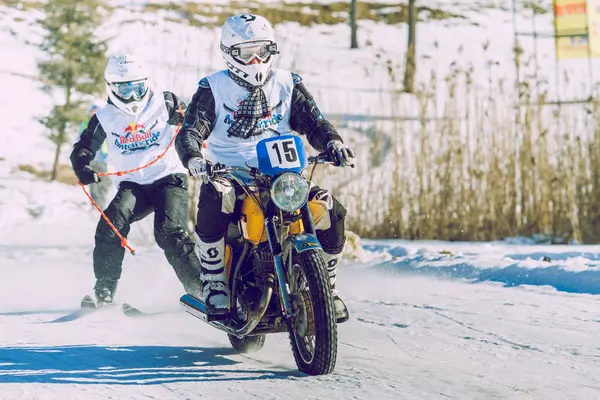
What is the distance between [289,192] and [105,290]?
10.2ft

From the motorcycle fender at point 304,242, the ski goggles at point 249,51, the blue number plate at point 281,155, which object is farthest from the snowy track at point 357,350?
the ski goggles at point 249,51

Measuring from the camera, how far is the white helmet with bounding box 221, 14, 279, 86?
591 cm

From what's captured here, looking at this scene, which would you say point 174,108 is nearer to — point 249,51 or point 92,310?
point 92,310

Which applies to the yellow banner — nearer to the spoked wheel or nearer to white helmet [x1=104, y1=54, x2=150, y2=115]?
white helmet [x1=104, y1=54, x2=150, y2=115]

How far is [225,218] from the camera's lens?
561cm

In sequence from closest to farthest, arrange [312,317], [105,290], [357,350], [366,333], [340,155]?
1. [312,317]
2. [340,155]
3. [357,350]
4. [366,333]
5. [105,290]

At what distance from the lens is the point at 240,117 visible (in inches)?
236

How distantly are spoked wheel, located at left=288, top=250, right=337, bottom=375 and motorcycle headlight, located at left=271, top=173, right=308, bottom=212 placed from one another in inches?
9.7

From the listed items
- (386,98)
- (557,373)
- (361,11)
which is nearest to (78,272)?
(557,373)

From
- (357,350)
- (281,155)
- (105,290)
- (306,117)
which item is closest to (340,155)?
(281,155)

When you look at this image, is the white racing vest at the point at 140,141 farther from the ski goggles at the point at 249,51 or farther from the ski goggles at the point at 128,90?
the ski goggles at the point at 249,51

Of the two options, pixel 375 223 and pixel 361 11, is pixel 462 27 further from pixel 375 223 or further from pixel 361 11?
pixel 375 223

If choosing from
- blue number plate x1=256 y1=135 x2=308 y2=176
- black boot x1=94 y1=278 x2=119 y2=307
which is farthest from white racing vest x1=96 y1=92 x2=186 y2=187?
blue number plate x1=256 y1=135 x2=308 y2=176

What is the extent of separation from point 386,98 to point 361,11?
1011cm
